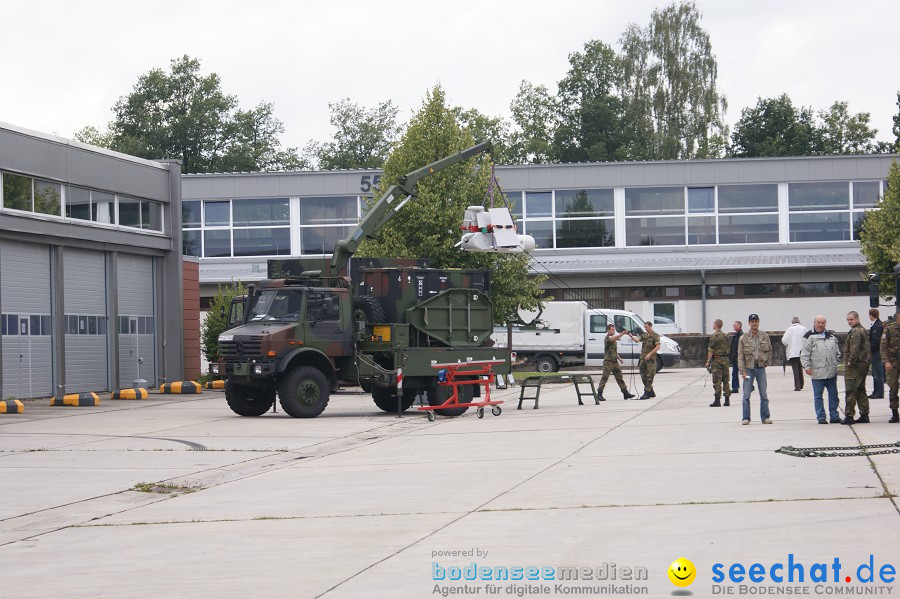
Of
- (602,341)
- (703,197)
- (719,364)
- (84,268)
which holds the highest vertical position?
(703,197)

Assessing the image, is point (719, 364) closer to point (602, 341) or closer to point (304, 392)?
point (304, 392)

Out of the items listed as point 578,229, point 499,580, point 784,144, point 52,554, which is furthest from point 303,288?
point 784,144

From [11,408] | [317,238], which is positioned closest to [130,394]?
[11,408]

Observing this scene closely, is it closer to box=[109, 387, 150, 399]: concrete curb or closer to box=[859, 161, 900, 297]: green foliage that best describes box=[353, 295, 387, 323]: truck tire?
box=[109, 387, 150, 399]: concrete curb

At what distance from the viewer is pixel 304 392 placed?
864 inches

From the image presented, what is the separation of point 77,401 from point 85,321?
3.91 m

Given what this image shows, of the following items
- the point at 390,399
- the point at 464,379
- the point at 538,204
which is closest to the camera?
the point at 464,379

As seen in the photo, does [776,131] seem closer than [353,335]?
No

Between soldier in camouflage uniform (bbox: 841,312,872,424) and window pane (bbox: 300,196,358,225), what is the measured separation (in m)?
35.6

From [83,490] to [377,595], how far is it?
6.46m

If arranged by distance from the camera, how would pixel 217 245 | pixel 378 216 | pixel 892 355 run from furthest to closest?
pixel 217 245, pixel 378 216, pixel 892 355

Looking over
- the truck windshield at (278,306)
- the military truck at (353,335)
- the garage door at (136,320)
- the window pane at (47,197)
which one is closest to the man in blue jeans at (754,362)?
the military truck at (353,335)

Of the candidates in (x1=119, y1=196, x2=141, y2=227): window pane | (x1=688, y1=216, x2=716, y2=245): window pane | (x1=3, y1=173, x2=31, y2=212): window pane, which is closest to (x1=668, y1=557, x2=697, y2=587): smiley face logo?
(x1=3, y1=173, x2=31, y2=212): window pane

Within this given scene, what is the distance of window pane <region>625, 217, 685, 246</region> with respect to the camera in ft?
165
